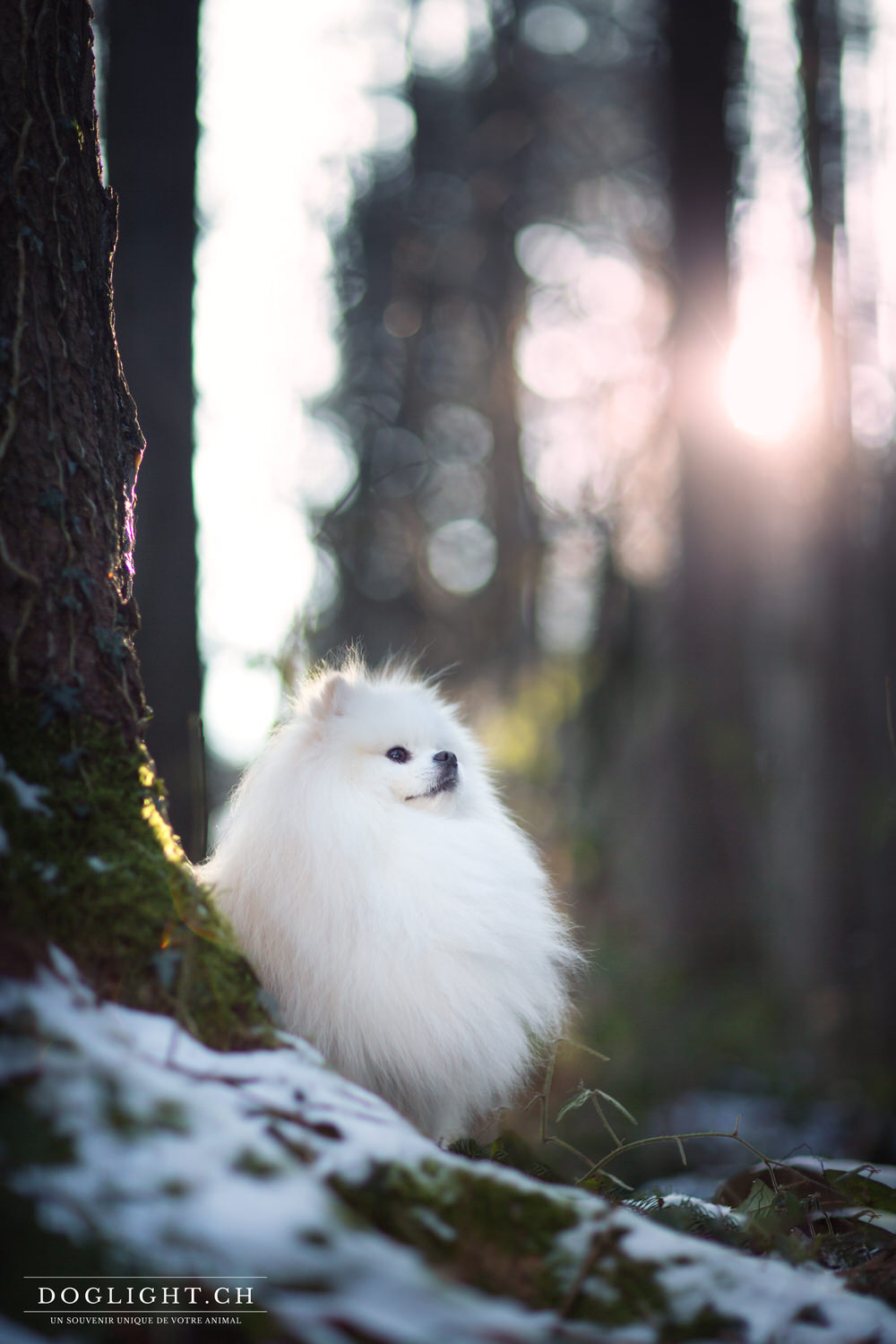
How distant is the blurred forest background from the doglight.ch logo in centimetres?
494

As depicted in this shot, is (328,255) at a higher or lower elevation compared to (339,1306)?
higher

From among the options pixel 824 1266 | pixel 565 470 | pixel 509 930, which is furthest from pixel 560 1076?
pixel 565 470

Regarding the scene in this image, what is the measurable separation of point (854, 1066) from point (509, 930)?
6248mm

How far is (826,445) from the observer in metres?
8.87

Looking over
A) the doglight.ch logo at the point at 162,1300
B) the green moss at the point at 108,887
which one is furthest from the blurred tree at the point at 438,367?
the doglight.ch logo at the point at 162,1300

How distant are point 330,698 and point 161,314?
254 cm

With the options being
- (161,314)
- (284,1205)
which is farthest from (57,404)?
(161,314)

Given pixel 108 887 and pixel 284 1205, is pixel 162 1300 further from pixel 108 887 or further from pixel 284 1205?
pixel 108 887

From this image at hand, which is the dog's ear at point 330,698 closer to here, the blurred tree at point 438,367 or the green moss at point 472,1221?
the green moss at point 472,1221

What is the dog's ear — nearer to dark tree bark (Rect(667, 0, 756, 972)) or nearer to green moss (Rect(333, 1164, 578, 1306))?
green moss (Rect(333, 1164, 578, 1306))

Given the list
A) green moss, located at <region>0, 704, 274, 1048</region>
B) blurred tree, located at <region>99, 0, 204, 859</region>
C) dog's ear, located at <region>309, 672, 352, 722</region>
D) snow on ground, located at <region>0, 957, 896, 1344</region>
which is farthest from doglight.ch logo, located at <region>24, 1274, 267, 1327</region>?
blurred tree, located at <region>99, 0, 204, 859</region>

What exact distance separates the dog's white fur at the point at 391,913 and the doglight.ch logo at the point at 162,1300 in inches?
43.2

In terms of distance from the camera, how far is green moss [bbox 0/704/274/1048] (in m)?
1.62

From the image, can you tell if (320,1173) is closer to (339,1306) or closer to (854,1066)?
(339,1306)
